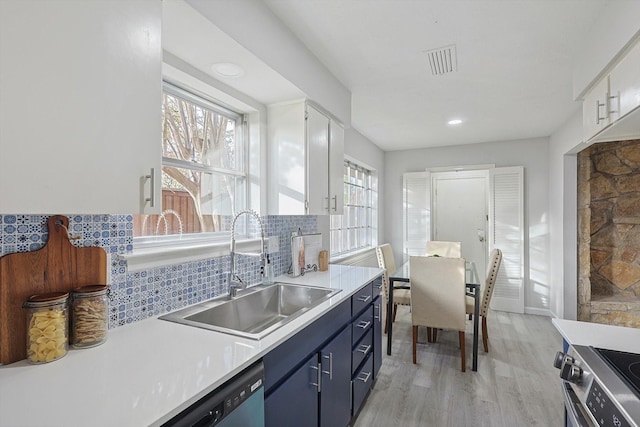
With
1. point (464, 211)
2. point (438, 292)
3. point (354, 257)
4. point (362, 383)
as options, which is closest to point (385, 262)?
point (354, 257)

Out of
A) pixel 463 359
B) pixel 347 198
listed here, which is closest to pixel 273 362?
pixel 463 359

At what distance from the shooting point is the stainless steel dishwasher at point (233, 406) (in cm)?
81

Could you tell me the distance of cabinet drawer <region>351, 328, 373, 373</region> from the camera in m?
1.96

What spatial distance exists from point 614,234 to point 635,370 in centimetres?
360

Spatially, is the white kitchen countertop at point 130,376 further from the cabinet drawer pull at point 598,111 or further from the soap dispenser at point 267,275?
the cabinet drawer pull at point 598,111

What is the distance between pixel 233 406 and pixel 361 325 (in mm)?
1264

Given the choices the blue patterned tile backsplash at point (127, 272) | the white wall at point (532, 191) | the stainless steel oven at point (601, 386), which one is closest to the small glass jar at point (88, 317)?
the blue patterned tile backsplash at point (127, 272)

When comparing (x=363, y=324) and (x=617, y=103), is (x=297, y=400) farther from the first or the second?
(x=617, y=103)

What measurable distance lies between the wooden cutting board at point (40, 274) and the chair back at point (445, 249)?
383cm

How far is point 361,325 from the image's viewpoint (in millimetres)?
2064

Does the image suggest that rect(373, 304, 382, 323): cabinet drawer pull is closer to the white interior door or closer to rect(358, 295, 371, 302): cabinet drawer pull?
rect(358, 295, 371, 302): cabinet drawer pull

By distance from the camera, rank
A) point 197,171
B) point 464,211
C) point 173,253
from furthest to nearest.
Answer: point 464,211 → point 197,171 → point 173,253

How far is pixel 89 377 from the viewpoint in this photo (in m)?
0.87

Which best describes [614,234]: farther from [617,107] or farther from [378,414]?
[378,414]
